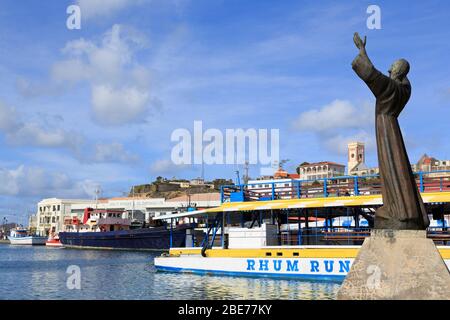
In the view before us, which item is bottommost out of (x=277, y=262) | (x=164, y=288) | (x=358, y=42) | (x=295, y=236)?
(x=164, y=288)

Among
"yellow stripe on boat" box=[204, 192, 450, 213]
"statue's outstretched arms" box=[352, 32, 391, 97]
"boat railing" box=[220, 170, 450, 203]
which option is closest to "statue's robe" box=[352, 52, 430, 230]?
"statue's outstretched arms" box=[352, 32, 391, 97]

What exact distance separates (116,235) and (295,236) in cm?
5137

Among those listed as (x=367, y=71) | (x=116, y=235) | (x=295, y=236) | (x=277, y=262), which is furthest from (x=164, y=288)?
(x=116, y=235)

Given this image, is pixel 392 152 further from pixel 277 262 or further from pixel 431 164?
pixel 431 164

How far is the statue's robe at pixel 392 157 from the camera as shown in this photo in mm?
10102

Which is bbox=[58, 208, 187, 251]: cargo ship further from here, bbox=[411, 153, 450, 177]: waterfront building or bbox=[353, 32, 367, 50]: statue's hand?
bbox=[411, 153, 450, 177]: waterfront building

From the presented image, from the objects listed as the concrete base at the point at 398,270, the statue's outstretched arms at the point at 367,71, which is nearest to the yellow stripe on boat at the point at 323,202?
the statue's outstretched arms at the point at 367,71

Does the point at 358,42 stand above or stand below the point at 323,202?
above

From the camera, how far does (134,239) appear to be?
73.6m

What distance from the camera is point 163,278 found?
28797 millimetres

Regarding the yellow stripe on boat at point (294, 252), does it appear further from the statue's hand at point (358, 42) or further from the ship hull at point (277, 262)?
the statue's hand at point (358, 42)
